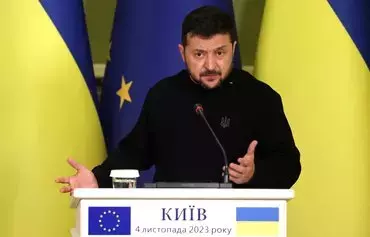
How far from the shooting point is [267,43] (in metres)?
1.74

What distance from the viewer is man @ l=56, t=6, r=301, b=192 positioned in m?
1.28

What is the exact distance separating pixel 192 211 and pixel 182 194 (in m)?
0.03

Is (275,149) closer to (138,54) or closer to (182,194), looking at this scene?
(182,194)

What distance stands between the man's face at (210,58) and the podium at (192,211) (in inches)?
13.6

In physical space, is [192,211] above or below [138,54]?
below

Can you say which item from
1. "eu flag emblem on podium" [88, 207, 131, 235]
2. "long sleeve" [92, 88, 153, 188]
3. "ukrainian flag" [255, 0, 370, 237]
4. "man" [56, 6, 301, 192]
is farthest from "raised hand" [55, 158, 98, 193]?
"ukrainian flag" [255, 0, 370, 237]

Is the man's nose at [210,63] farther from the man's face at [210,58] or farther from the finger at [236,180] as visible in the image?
the finger at [236,180]

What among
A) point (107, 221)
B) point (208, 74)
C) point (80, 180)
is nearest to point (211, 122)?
point (208, 74)

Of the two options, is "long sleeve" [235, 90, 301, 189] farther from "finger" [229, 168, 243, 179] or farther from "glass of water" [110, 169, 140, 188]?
"glass of water" [110, 169, 140, 188]

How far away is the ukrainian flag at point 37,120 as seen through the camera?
1.56 metres

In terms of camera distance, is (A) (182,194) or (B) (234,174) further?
(B) (234,174)

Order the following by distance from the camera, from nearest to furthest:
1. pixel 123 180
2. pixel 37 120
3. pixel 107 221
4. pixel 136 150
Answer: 1. pixel 107 221
2. pixel 123 180
3. pixel 136 150
4. pixel 37 120

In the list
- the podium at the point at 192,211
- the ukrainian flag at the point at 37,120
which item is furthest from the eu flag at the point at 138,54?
the podium at the point at 192,211

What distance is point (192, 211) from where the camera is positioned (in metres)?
0.99
